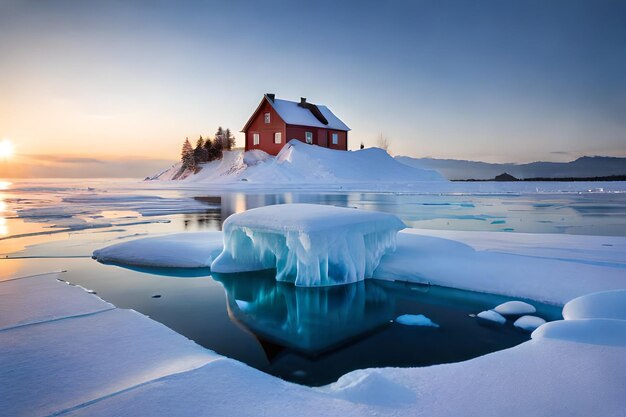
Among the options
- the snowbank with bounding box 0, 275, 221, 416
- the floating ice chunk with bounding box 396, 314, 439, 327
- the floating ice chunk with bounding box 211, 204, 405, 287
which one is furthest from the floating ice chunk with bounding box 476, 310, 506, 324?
the snowbank with bounding box 0, 275, 221, 416

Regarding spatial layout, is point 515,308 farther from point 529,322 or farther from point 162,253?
point 162,253

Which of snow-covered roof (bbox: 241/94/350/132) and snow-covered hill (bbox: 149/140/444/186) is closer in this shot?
snow-covered hill (bbox: 149/140/444/186)

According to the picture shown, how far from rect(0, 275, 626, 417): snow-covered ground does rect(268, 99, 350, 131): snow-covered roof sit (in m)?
38.1

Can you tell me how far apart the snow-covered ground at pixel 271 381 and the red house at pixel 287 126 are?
38.0 metres

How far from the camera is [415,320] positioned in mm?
5160

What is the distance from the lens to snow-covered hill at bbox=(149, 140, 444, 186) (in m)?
35.8

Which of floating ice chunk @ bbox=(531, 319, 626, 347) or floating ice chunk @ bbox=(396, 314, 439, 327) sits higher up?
floating ice chunk @ bbox=(531, 319, 626, 347)

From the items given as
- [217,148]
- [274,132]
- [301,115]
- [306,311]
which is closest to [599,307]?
[306,311]

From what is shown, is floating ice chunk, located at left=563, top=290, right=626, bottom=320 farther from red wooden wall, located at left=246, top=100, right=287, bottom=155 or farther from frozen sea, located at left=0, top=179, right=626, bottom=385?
red wooden wall, located at left=246, top=100, right=287, bottom=155

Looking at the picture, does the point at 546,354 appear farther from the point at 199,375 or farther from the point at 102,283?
the point at 102,283

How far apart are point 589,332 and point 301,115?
41.1 meters

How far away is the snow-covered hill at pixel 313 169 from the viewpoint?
3584 centimetres

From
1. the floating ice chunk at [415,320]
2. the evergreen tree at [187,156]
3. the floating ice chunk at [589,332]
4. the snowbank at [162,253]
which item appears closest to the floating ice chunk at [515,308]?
the floating ice chunk at [415,320]

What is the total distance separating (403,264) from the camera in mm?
7438
